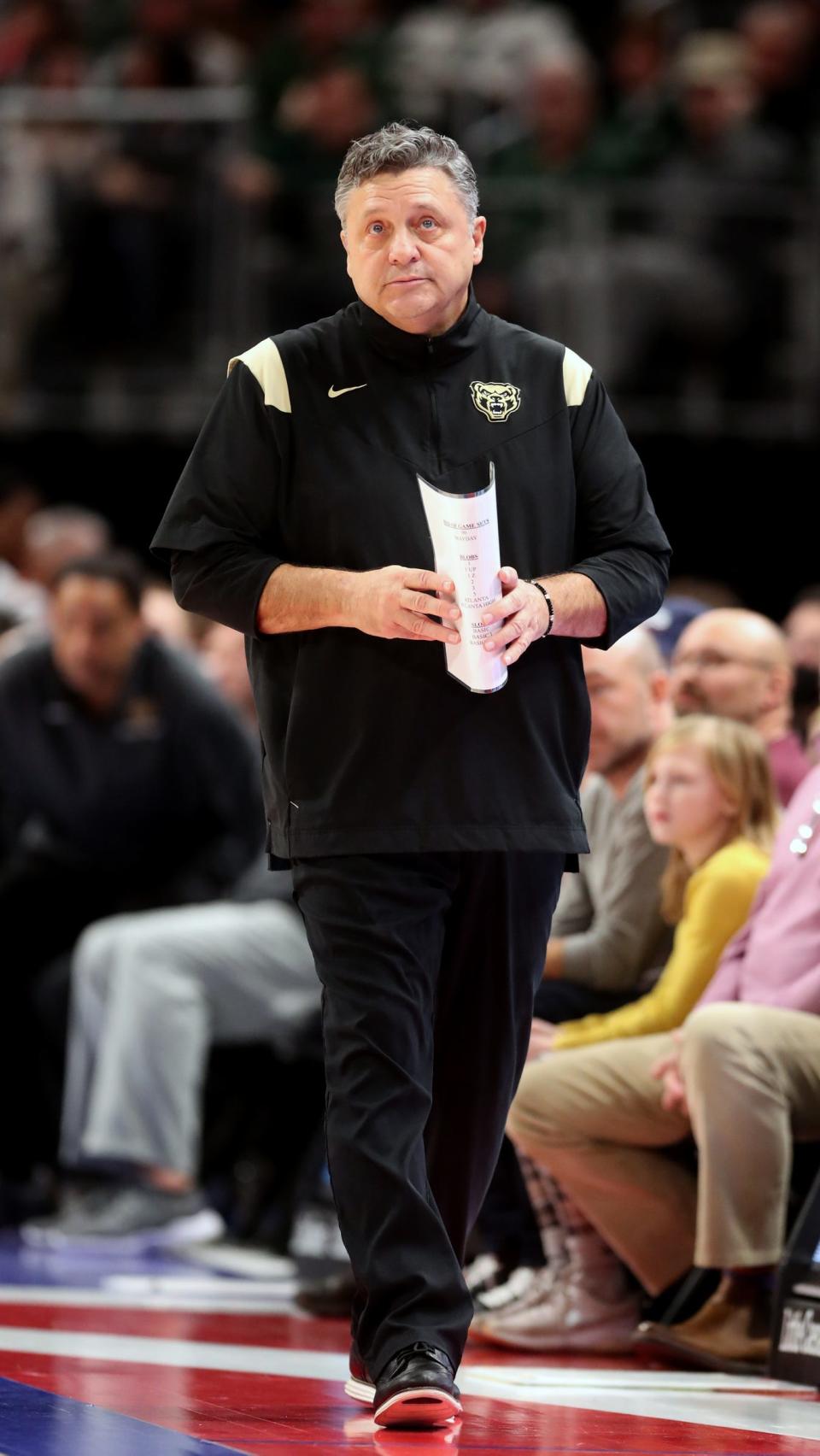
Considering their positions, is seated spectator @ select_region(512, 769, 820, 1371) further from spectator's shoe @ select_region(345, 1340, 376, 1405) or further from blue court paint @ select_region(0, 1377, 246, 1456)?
blue court paint @ select_region(0, 1377, 246, 1456)

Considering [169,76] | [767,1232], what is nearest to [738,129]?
[169,76]

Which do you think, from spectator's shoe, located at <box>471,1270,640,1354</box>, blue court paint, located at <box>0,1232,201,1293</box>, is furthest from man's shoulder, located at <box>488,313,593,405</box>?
blue court paint, located at <box>0,1232,201,1293</box>

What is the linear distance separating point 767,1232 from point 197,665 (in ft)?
11.1

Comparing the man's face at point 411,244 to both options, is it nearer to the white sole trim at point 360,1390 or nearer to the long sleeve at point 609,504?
the long sleeve at point 609,504

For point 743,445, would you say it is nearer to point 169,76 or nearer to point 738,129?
point 738,129

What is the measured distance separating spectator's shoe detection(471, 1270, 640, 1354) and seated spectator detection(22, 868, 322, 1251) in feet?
5.38

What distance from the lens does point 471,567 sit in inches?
123

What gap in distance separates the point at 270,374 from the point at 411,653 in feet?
1.61

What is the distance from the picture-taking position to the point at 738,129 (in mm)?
9031

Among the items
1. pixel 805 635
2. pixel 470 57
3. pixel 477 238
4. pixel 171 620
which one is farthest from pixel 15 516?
pixel 477 238

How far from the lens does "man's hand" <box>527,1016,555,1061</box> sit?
15.1 feet

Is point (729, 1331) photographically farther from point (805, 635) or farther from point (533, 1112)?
point (805, 635)

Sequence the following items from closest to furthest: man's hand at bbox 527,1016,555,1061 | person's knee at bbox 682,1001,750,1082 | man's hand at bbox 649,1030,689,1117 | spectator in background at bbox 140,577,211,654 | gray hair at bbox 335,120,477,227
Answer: gray hair at bbox 335,120,477,227 < person's knee at bbox 682,1001,750,1082 < man's hand at bbox 649,1030,689,1117 < man's hand at bbox 527,1016,555,1061 < spectator in background at bbox 140,577,211,654

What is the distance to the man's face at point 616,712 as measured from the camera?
4883 mm
